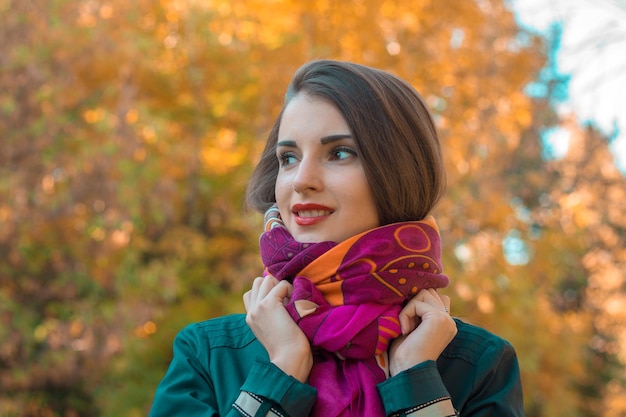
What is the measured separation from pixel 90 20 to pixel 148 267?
6.07 feet

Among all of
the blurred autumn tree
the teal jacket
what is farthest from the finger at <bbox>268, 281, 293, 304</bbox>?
the blurred autumn tree

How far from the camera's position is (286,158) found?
5.49 feet

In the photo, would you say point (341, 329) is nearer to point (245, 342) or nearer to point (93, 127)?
point (245, 342)

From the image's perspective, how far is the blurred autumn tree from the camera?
5.39m

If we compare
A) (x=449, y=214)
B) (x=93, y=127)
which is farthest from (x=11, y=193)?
(x=449, y=214)

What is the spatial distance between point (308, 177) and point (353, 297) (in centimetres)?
26

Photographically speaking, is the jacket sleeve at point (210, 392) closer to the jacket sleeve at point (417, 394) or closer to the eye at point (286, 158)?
the jacket sleeve at point (417, 394)

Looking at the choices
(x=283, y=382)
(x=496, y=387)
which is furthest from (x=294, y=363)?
(x=496, y=387)

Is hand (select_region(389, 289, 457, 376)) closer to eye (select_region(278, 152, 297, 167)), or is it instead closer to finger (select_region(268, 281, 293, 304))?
finger (select_region(268, 281, 293, 304))

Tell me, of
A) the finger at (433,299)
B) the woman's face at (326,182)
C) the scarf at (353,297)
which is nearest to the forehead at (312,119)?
the woman's face at (326,182)

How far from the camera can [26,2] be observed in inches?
216

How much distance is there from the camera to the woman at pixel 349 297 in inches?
58.1

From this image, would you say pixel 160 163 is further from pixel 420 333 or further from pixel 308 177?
pixel 420 333

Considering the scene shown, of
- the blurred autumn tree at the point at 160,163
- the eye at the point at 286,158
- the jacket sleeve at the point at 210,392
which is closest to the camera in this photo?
the jacket sleeve at the point at 210,392
